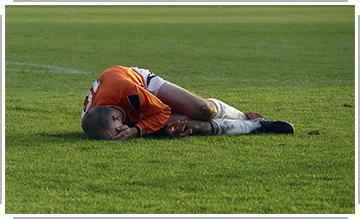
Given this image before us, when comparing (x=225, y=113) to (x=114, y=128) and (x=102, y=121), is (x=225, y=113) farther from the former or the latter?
(x=102, y=121)

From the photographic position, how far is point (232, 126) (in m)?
4.86

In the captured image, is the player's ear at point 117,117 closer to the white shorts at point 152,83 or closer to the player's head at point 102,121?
the player's head at point 102,121

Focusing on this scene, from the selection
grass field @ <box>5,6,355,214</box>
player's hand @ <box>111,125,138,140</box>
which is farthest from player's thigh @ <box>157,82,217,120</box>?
player's hand @ <box>111,125,138,140</box>

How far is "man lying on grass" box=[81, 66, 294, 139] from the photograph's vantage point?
4406mm

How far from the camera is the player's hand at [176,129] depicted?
462 cm

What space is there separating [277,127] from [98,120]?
1.90 m

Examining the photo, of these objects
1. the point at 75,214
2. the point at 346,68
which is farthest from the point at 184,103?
the point at 346,68

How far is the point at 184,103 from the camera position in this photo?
4.72m

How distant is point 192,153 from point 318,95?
3570 mm

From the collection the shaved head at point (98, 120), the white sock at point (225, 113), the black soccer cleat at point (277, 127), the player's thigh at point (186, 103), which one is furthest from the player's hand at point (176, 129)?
the black soccer cleat at point (277, 127)

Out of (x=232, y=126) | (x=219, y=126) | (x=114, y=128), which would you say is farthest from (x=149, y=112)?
(x=232, y=126)

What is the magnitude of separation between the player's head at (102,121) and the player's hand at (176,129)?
1.63ft

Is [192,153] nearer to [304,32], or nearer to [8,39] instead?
[8,39]

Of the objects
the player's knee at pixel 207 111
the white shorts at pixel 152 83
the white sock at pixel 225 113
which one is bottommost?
the white sock at pixel 225 113
